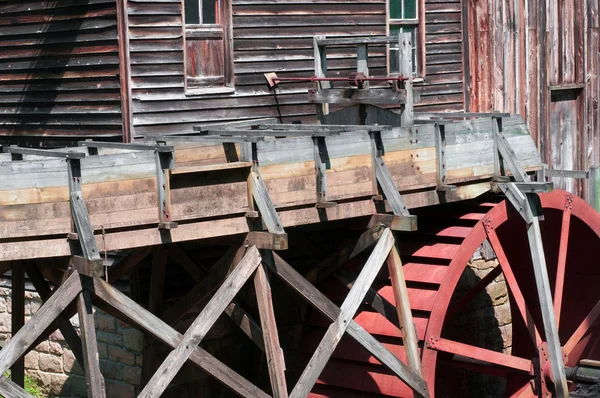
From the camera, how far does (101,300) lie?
7.72 meters

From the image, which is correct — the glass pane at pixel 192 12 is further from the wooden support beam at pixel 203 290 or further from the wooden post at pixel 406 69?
the wooden support beam at pixel 203 290

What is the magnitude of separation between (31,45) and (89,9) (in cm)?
112

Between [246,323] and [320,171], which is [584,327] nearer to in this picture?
[246,323]

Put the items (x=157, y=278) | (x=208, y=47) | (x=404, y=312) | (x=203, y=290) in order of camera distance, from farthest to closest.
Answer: (x=208, y=47), (x=157, y=278), (x=404, y=312), (x=203, y=290)

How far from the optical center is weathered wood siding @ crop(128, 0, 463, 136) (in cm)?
1060

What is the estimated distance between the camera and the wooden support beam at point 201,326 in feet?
25.5

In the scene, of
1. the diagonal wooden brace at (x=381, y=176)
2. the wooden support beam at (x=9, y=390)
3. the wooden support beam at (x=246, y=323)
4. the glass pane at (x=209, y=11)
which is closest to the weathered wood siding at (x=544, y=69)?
the glass pane at (x=209, y=11)

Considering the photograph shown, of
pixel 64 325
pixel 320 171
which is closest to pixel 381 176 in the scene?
A: pixel 320 171

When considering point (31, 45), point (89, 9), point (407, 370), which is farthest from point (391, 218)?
point (31, 45)

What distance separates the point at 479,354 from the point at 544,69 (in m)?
5.62

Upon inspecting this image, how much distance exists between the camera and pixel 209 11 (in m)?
11.2

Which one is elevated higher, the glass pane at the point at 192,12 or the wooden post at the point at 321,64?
the glass pane at the point at 192,12

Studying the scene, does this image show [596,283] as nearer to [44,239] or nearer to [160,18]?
[160,18]

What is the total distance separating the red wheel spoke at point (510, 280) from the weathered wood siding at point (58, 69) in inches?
147
